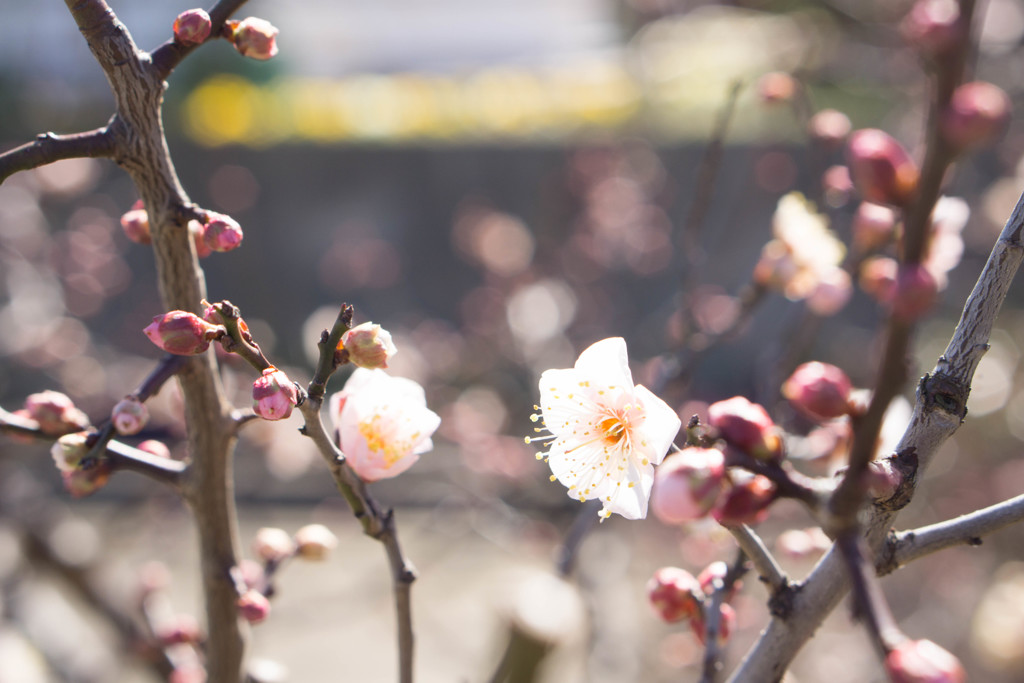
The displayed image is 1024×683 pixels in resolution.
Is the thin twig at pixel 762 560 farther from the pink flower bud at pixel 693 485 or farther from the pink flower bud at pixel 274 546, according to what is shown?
the pink flower bud at pixel 274 546

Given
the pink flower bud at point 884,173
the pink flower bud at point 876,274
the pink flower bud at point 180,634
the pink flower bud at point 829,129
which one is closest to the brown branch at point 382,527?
the pink flower bud at point 884,173

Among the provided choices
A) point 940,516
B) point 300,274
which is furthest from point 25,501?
point 300,274

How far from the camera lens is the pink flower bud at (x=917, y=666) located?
0.54 metres

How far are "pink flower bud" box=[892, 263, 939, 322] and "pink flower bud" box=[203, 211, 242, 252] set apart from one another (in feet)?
2.27

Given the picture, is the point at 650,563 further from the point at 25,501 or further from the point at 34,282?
the point at 34,282

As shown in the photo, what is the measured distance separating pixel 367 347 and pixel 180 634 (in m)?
0.86

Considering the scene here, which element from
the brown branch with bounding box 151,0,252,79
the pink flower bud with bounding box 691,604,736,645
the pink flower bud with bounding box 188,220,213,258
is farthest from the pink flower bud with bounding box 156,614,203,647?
the brown branch with bounding box 151,0,252,79

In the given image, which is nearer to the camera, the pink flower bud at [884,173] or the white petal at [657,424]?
the pink flower bud at [884,173]

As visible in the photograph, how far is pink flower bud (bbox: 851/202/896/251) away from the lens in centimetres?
144

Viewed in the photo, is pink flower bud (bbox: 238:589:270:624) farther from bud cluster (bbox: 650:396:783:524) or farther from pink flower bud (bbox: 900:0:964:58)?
pink flower bud (bbox: 900:0:964:58)

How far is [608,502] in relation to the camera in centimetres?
103

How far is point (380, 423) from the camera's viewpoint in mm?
981

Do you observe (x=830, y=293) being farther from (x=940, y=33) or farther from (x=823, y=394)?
(x=940, y=33)

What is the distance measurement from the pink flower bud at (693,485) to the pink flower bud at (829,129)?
49.0 inches
